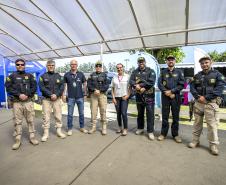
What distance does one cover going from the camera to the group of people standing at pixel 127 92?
3.70 metres

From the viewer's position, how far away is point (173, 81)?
4.26 meters

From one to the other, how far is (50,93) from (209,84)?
349cm

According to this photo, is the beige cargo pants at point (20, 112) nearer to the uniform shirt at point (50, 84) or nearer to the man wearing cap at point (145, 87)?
the uniform shirt at point (50, 84)

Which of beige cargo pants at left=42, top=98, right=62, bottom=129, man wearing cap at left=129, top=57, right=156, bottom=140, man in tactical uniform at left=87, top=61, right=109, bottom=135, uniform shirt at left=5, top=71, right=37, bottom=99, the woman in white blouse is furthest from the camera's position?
man in tactical uniform at left=87, top=61, right=109, bottom=135

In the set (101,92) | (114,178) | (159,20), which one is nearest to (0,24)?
(101,92)

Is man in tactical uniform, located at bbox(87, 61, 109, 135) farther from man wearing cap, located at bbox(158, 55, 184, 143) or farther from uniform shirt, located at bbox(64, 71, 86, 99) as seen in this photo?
man wearing cap, located at bbox(158, 55, 184, 143)

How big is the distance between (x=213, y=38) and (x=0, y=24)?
755 cm

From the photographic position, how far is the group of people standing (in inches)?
146

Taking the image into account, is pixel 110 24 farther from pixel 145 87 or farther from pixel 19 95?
pixel 19 95

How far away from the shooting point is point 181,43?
21.0 ft

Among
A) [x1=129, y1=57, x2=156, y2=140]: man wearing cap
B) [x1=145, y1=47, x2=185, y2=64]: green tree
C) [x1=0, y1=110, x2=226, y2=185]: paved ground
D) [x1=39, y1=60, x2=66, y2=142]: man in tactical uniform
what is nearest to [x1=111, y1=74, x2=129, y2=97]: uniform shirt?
[x1=129, y1=57, x2=156, y2=140]: man wearing cap

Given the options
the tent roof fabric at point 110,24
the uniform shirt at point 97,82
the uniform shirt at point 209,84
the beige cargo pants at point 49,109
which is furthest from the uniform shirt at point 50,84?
the uniform shirt at point 209,84

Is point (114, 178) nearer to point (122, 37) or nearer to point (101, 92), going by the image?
point (101, 92)

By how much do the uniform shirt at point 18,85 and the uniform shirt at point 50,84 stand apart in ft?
1.02
